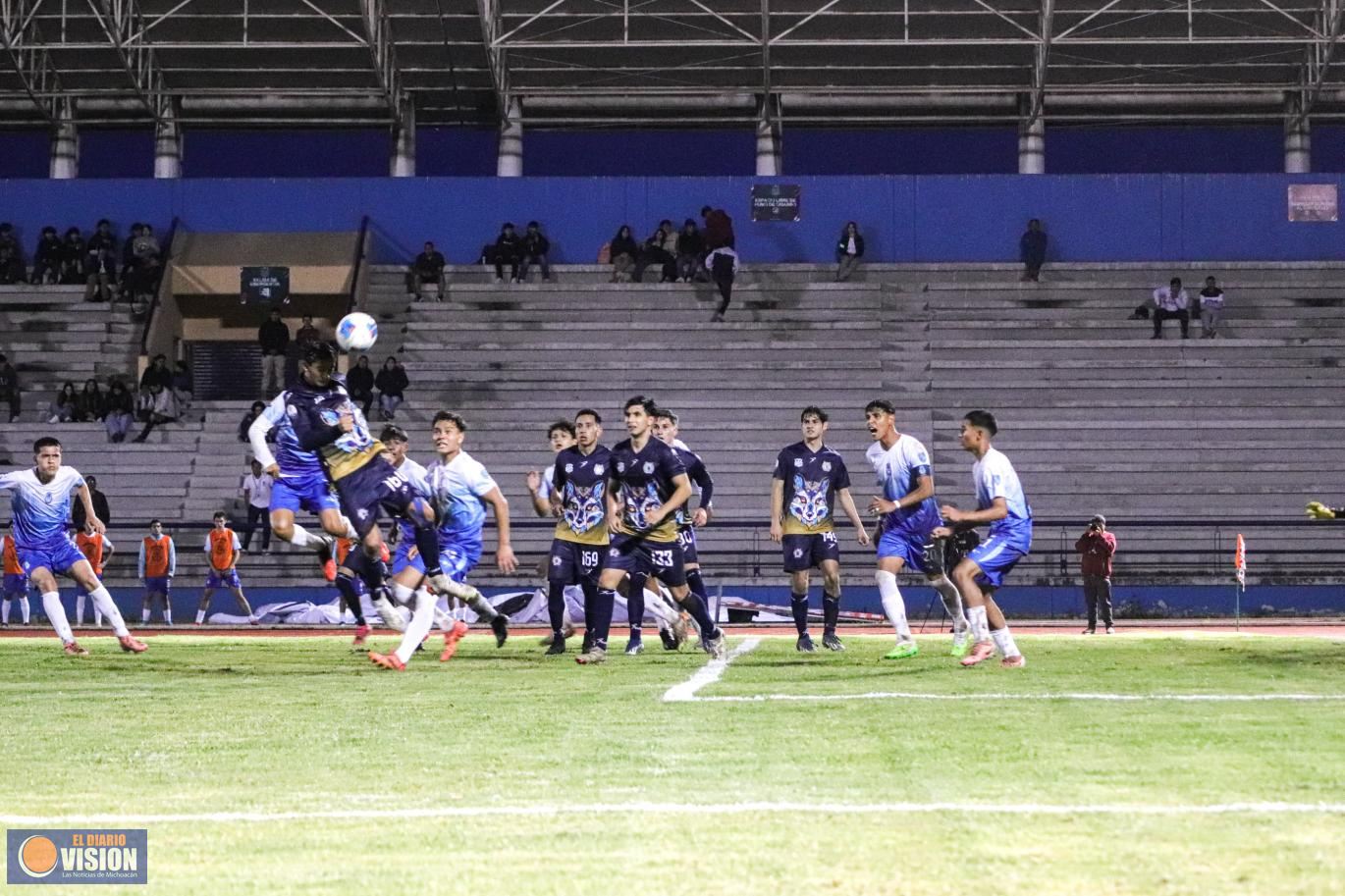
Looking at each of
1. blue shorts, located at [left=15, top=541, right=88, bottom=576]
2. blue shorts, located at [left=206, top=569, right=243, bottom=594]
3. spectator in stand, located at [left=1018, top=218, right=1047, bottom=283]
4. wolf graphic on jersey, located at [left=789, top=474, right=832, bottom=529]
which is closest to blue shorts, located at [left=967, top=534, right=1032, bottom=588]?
wolf graphic on jersey, located at [left=789, top=474, right=832, bottom=529]

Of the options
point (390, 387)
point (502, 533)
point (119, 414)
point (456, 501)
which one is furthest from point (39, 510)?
point (119, 414)

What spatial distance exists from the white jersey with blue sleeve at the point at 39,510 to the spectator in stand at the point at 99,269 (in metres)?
21.6

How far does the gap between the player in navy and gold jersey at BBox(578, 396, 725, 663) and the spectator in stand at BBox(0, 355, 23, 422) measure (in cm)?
2277

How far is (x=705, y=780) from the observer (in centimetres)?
715

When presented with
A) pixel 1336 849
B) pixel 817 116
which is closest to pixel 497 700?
pixel 1336 849

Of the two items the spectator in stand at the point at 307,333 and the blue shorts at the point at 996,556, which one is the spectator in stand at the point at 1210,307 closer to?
the spectator in stand at the point at 307,333

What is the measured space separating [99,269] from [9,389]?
153 inches

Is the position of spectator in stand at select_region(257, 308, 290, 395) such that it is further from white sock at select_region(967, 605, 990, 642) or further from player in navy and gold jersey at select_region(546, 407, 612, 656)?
white sock at select_region(967, 605, 990, 642)

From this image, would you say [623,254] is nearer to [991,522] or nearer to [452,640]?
[452,640]

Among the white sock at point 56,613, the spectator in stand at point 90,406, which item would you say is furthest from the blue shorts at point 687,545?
the spectator in stand at point 90,406

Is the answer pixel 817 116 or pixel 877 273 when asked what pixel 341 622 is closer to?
pixel 877 273

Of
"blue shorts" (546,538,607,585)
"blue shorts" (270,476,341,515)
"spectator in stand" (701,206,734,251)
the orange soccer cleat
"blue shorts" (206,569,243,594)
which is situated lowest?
"blue shorts" (206,569,243,594)

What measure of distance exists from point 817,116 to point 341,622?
61.4 feet

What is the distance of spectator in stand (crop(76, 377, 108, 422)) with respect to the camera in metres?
33.5
